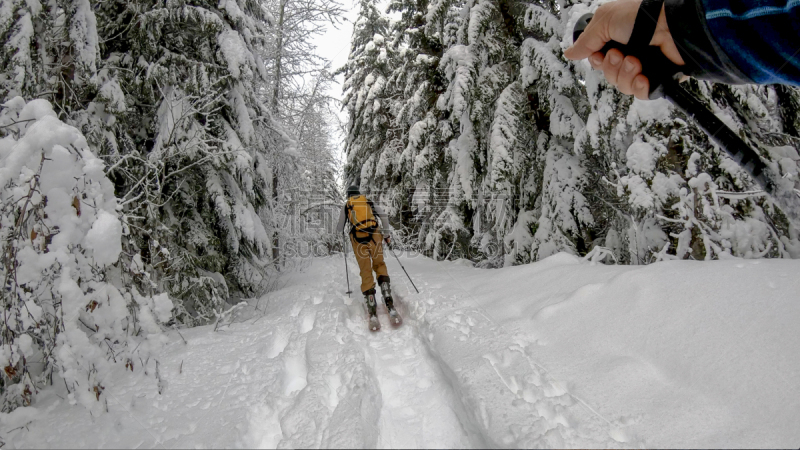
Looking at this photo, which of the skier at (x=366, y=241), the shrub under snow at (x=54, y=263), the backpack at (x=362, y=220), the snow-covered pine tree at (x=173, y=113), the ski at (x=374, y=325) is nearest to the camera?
the shrub under snow at (x=54, y=263)

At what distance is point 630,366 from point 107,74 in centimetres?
770

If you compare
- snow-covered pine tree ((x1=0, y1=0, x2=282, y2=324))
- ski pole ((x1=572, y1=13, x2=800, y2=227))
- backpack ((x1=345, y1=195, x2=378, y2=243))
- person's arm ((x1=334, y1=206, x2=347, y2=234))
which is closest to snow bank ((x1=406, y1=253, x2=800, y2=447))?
ski pole ((x1=572, y1=13, x2=800, y2=227))

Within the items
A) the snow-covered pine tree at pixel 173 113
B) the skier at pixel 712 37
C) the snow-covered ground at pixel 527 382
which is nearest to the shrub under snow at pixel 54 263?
the snow-covered ground at pixel 527 382

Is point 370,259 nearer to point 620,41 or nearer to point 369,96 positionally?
point 620,41

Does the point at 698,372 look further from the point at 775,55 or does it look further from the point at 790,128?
the point at 790,128

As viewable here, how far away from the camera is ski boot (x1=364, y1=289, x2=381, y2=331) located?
4851 millimetres

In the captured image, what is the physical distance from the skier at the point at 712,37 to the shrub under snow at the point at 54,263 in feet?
11.3

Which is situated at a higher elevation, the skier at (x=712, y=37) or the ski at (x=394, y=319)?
the skier at (x=712, y=37)

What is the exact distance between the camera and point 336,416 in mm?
2510

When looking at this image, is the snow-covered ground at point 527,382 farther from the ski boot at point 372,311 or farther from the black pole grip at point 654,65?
the black pole grip at point 654,65

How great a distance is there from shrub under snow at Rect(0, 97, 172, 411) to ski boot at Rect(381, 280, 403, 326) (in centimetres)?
295

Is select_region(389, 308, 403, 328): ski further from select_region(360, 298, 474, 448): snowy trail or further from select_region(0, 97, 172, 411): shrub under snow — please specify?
select_region(0, 97, 172, 411): shrub under snow

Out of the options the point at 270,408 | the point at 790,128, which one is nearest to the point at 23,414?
the point at 270,408

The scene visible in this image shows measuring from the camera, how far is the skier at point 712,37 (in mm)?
903
